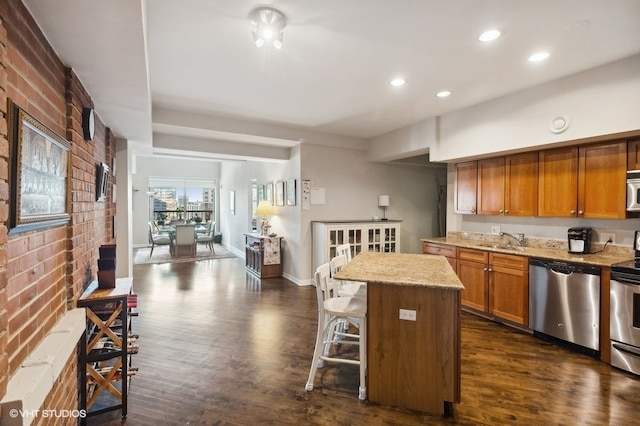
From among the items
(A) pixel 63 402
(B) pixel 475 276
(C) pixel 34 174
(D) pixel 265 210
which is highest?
(C) pixel 34 174

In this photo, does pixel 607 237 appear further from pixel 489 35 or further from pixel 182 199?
pixel 182 199

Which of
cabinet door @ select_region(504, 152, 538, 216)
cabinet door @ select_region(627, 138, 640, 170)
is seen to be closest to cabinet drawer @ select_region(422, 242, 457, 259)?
cabinet door @ select_region(504, 152, 538, 216)

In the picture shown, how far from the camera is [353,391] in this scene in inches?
90.8

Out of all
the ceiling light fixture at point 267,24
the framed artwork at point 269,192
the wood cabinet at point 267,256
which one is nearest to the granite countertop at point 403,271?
the ceiling light fixture at point 267,24

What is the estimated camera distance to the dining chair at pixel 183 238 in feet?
26.2

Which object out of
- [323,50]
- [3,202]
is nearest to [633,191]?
[323,50]

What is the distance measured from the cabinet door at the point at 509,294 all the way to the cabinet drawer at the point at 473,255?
139mm

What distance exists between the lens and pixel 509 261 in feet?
11.4

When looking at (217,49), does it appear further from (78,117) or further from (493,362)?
(493,362)

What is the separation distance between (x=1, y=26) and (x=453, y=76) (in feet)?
10.6

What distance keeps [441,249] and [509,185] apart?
1169mm

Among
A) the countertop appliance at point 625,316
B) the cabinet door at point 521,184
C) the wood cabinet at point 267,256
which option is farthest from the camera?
the wood cabinet at point 267,256

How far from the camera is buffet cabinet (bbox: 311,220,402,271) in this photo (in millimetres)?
5148

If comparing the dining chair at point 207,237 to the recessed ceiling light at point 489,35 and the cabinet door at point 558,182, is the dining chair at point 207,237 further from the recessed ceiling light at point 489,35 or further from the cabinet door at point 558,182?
the recessed ceiling light at point 489,35
